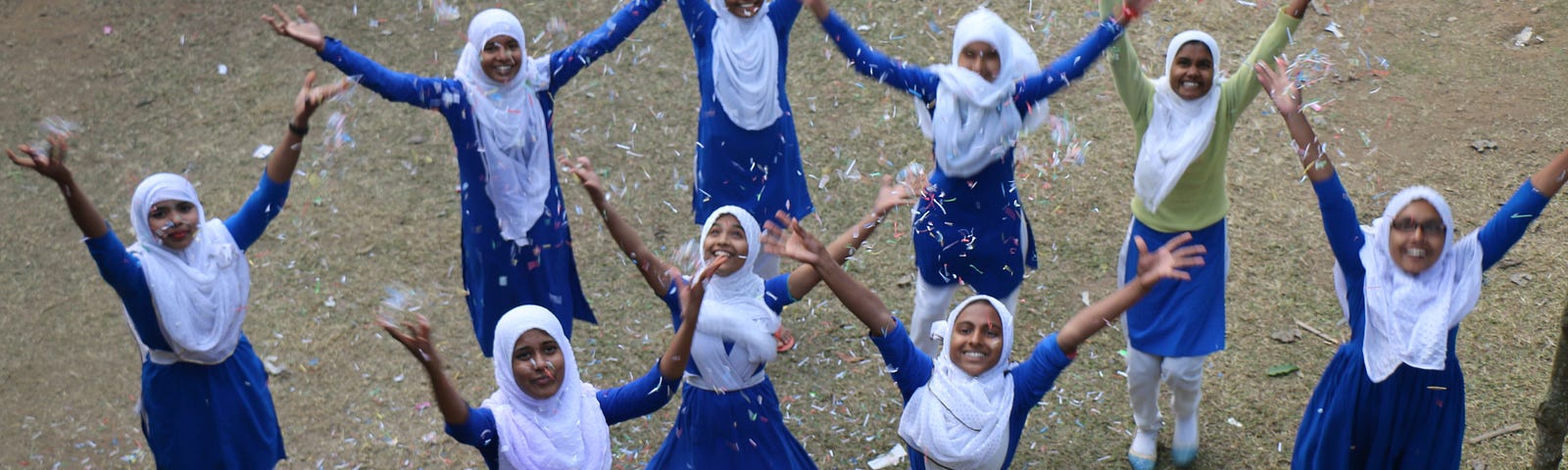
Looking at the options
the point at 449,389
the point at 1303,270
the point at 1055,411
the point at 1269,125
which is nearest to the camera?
the point at 449,389

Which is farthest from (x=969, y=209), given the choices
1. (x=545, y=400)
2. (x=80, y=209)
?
(x=80, y=209)

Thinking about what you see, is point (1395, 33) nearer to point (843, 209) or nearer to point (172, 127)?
point (843, 209)

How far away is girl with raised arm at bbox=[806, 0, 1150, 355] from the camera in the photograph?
5645 millimetres

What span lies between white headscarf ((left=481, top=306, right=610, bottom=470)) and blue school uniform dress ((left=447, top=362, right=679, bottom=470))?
4cm

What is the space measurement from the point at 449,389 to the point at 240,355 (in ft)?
5.17

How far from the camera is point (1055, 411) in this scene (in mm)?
6172

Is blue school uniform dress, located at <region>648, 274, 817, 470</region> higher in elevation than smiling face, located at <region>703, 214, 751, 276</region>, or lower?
lower

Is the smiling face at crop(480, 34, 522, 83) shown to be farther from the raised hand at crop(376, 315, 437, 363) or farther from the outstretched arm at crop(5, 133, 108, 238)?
the raised hand at crop(376, 315, 437, 363)

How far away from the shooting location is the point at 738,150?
6402 mm

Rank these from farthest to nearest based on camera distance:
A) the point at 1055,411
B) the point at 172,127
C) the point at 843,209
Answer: the point at 172,127
the point at 843,209
the point at 1055,411

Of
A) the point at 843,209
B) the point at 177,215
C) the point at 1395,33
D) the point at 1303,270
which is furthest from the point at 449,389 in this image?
the point at 1395,33

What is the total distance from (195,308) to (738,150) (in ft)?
7.84

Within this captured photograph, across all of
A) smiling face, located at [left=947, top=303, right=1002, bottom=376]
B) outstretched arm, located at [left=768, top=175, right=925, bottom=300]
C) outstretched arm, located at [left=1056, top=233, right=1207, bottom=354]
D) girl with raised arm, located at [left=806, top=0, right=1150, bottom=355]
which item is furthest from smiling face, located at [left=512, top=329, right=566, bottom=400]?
girl with raised arm, located at [left=806, top=0, right=1150, bottom=355]

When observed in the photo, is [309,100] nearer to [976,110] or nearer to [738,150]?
[738,150]
